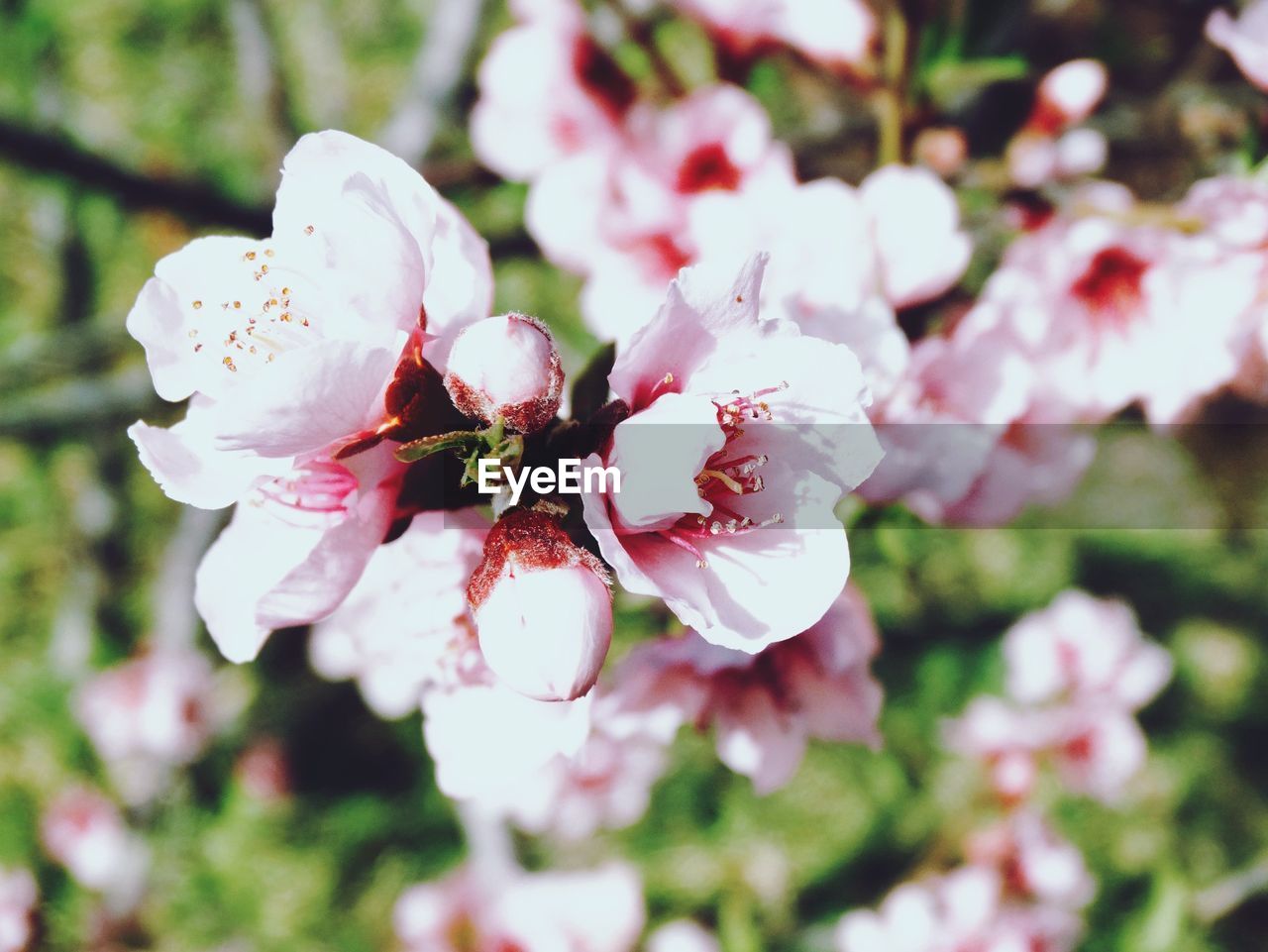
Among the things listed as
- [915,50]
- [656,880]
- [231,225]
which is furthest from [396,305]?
[656,880]

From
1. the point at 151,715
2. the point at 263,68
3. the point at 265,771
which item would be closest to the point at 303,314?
the point at 263,68

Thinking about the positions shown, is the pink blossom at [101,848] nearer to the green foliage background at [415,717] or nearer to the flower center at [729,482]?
the green foliage background at [415,717]

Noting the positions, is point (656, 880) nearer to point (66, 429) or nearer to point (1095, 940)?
point (1095, 940)

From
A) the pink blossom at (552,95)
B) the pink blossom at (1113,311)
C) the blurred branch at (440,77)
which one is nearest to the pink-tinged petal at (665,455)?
the pink blossom at (1113,311)

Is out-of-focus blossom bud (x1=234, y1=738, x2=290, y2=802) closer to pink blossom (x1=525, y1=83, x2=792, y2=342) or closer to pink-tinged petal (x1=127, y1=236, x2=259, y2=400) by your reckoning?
pink blossom (x1=525, y1=83, x2=792, y2=342)

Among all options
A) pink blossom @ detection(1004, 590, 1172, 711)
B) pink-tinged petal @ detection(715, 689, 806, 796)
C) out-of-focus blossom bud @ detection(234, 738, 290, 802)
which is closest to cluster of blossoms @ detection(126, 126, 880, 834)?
pink-tinged petal @ detection(715, 689, 806, 796)
